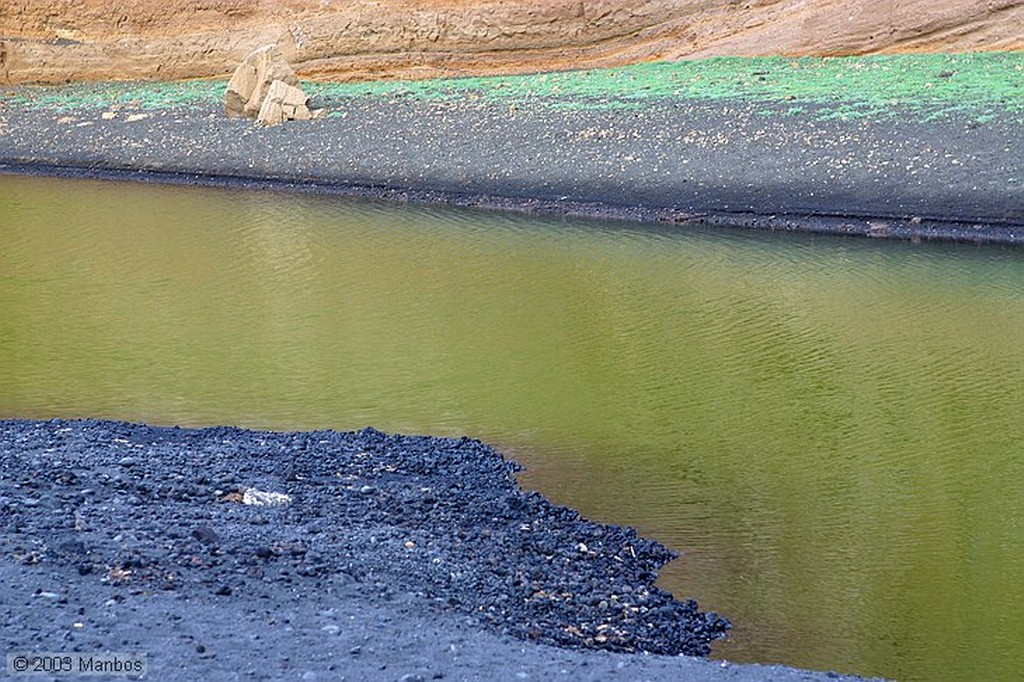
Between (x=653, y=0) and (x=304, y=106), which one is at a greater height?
(x=653, y=0)

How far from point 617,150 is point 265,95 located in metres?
5.68

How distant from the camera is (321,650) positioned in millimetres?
4211

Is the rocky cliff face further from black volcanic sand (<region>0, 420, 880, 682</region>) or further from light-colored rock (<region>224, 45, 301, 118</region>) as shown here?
black volcanic sand (<region>0, 420, 880, 682</region>)

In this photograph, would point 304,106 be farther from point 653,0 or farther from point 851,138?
point 851,138

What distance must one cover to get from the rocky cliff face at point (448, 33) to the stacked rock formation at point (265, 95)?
1.10 metres

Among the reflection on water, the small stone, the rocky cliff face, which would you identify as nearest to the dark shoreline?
the reflection on water

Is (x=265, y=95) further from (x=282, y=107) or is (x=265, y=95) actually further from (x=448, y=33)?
(x=448, y=33)

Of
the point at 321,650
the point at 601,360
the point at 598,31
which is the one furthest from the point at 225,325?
the point at 598,31

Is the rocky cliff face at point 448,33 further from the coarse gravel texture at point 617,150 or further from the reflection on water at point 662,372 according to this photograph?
the reflection on water at point 662,372

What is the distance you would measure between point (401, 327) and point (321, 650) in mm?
6116

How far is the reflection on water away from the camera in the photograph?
5680 millimetres

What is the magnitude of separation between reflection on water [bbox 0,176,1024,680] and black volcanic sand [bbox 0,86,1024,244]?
0.72 metres

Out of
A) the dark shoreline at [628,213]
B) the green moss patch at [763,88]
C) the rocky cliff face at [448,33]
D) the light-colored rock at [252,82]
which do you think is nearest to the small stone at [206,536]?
the dark shoreline at [628,213]

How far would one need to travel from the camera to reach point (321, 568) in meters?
5.01
